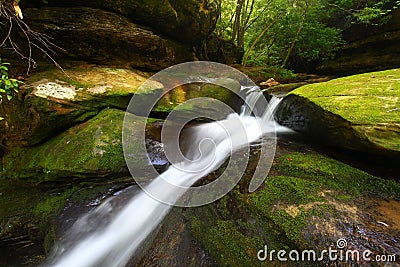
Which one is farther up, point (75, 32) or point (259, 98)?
point (75, 32)

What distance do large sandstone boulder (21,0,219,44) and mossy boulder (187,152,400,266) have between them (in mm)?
4758

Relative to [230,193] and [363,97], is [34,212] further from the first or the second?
[363,97]

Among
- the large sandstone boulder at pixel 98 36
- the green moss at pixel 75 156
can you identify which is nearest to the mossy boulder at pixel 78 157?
the green moss at pixel 75 156

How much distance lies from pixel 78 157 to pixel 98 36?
3041 millimetres

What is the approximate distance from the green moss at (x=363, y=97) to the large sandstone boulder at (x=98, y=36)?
3.90 m

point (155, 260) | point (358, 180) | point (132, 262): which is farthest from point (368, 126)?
point (132, 262)

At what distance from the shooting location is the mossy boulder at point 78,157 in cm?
295

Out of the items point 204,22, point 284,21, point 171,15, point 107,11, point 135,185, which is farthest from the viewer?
point 284,21

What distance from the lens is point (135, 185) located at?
9.84 feet

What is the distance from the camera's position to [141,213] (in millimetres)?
2666

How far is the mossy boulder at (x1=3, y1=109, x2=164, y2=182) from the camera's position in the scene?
2945 mm

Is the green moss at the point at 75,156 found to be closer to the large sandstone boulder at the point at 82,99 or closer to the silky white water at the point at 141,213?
the large sandstone boulder at the point at 82,99

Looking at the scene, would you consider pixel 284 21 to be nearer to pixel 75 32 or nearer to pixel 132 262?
pixel 75 32

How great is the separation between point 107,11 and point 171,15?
1580 millimetres
